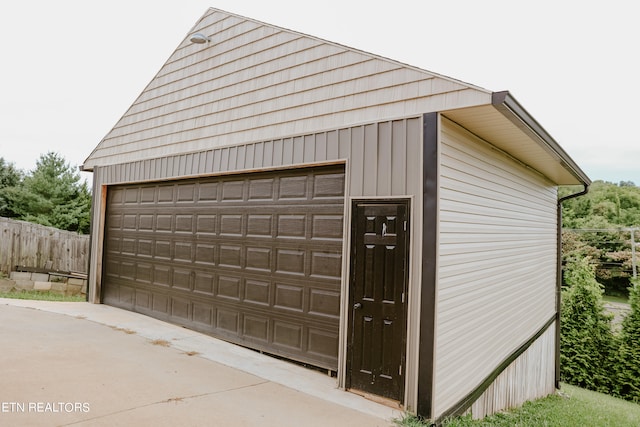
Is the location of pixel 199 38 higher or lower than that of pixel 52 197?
higher

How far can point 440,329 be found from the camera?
385cm

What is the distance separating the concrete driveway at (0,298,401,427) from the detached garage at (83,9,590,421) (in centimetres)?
39

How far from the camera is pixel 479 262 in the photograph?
193 inches

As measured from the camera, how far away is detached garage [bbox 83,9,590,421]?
3928 mm

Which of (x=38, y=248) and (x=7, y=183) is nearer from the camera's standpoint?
(x=38, y=248)

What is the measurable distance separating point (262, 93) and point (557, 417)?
6.65 meters

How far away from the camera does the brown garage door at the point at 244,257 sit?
486cm

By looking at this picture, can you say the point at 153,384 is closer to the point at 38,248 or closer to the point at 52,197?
the point at 38,248

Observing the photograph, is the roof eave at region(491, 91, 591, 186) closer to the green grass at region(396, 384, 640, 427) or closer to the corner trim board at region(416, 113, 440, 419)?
the corner trim board at region(416, 113, 440, 419)

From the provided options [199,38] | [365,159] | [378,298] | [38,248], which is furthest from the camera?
[38,248]

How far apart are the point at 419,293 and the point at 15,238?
1014 centimetres

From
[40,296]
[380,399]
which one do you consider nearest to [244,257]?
[380,399]

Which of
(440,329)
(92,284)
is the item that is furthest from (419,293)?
(92,284)

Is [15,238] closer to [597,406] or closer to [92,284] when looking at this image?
[92,284]
